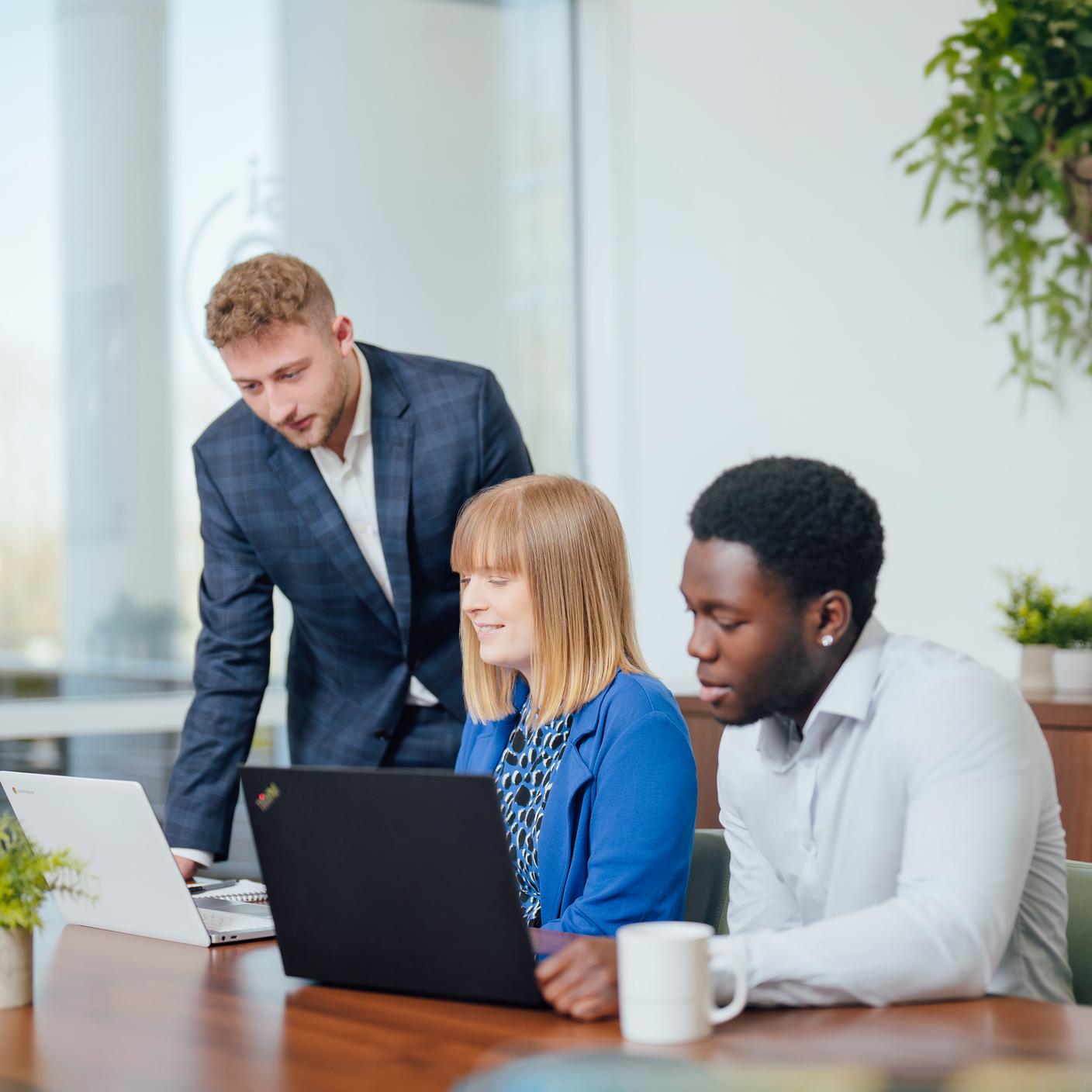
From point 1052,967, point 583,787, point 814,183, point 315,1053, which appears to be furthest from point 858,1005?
point 814,183

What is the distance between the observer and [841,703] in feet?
4.27

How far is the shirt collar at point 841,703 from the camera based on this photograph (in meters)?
1.30

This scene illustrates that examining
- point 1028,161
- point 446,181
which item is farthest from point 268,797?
point 446,181

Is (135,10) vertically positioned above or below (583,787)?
above

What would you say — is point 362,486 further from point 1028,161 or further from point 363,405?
point 1028,161

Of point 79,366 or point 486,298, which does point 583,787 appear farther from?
point 486,298

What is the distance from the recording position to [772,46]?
3.60 meters

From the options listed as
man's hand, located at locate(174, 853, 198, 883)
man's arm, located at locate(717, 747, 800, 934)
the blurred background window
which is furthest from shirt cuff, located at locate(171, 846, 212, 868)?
the blurred background window

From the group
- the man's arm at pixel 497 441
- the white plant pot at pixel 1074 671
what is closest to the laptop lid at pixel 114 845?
the man's arm at pixel 497 441

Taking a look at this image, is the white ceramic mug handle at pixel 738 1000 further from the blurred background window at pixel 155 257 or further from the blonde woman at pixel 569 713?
the blurred background window at pixel 155 257

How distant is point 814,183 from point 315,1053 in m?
2.82

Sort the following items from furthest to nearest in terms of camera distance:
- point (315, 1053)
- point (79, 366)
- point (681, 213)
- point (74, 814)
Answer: point (681, 213)
point (79, 366)
point (74, 814)
point (315, 1053)

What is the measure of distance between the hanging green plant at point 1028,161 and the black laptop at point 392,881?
220 cm

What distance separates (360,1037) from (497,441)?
1.34 metres
